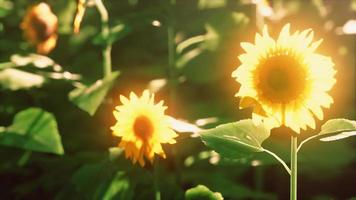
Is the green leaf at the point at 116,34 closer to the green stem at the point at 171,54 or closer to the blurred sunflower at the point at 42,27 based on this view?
the green stem at the point at 171,54

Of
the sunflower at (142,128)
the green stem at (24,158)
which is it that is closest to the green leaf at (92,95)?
the sunflower at (142,128)

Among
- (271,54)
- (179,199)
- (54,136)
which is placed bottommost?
(179,199)

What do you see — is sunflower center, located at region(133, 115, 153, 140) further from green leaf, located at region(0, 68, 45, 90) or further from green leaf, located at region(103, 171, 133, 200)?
green leaf, located at region(0, 68, 45, 90)

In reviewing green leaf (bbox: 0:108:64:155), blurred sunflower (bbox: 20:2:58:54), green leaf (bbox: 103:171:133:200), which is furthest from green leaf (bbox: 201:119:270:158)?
blurred sunflower (bbox: 20:2:58:54)

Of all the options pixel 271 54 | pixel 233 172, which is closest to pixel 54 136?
pixel 233 172

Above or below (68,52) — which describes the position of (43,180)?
below

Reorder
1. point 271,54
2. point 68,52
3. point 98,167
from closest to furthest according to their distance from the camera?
point 271,54 → point 98,167 → point 68,52

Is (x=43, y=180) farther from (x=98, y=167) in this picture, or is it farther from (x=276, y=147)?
(x=276, y=147)
